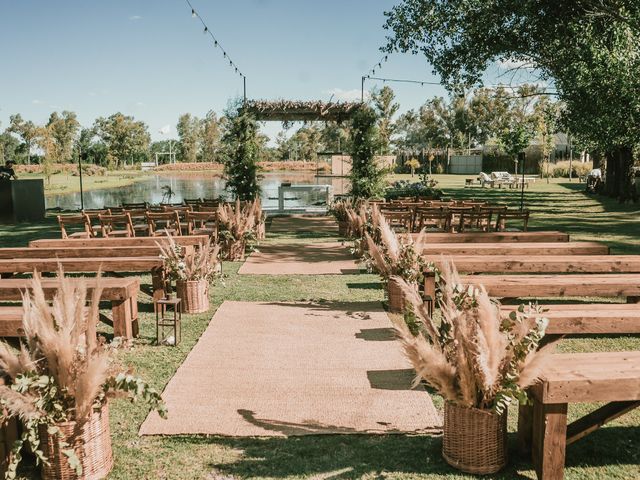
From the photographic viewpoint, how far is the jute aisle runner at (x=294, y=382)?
3889 mm

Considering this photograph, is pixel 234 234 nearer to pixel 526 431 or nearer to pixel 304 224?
pixel 304 224

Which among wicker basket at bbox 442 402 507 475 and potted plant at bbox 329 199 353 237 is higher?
potted plant at bbox 329 199 353 237

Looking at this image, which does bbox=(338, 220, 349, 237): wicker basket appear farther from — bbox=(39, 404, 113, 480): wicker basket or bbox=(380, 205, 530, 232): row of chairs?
bbox=(39, 404, 113, 480): wicker basket

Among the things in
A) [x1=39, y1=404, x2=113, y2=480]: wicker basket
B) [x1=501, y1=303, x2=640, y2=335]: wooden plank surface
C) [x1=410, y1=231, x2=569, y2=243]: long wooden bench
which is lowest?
[x1=39, y1=404, x2=113, y2=480]: wicker basket

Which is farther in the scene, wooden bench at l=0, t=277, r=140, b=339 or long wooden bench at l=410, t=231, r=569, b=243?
long wooden bench at l=410, t=231, r=569, b=243

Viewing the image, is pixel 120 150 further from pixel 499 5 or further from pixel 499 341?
pixel 499 341

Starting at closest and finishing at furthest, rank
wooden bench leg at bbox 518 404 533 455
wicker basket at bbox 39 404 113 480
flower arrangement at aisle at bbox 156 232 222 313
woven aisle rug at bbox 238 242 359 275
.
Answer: wicker basket at bbox 39 404 113 480 → wooden bench leg at bbox 518 404 533 455 → flower arrangement at aisle at bbox 156 232 222 313 → woven aisle rug at bbox 238 242 359 275

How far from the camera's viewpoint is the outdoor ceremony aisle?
3.90 m

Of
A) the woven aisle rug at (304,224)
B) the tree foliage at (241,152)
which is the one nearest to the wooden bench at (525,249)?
the woven aisle rug at (304,224)

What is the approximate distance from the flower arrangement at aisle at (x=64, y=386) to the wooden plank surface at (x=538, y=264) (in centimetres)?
412

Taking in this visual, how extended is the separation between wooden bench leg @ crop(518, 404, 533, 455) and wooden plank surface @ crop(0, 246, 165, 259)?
17.0ft

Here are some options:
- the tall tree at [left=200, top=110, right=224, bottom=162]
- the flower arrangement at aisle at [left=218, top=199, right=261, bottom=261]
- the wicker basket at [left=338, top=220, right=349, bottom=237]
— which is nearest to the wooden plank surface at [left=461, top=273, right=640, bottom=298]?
the flower arrangement at aisle at [left=218, top=199, right=261, bottom=261]


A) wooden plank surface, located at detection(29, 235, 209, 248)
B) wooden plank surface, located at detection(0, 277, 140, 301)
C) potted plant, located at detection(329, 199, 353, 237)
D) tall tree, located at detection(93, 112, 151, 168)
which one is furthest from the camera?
tall tree, located at detection(93, 112, 151, 168)

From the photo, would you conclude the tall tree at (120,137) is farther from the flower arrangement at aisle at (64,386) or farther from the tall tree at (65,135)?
the flower arrangement at aisle at (64,386)
